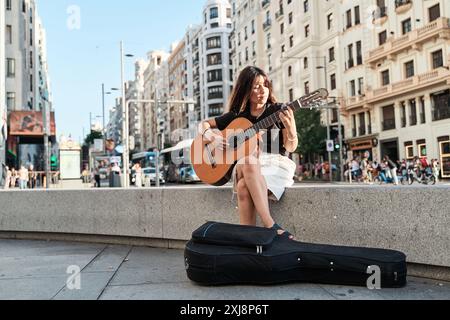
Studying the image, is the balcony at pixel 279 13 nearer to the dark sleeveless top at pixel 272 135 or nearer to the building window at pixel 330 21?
the building window at pixel 330 21

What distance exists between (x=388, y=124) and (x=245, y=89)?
29.7 metres

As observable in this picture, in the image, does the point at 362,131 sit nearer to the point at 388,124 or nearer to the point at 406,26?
the point at 388,124

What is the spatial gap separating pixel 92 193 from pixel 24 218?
1.24 metres

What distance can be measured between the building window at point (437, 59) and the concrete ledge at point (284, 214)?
26684 millimetres

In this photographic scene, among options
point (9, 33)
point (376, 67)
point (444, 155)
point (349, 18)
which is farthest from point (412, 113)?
point (9, 33)

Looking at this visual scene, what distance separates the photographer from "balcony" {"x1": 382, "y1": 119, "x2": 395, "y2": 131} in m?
30.7

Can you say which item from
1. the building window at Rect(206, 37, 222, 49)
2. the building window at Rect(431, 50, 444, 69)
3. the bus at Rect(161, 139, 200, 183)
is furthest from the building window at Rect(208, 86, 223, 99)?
the building window at Rect(431, 50, 444, 69)

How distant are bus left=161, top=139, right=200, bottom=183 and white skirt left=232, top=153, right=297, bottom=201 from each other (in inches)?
971

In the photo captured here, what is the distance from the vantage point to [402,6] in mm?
29281

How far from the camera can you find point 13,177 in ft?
78.5

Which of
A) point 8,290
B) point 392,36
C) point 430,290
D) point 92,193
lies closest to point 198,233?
point 8,290

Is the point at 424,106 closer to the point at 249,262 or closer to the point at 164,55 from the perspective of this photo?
the point at 249,262

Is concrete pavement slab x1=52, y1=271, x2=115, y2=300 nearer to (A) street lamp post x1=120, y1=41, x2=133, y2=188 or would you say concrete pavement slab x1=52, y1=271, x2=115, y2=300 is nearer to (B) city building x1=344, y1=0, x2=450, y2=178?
(A) street lamp post x1=120, y1=41, x2=133, y2=188

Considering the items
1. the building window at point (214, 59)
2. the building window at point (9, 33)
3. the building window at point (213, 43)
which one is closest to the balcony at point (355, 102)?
the building window at point (9, 33)
